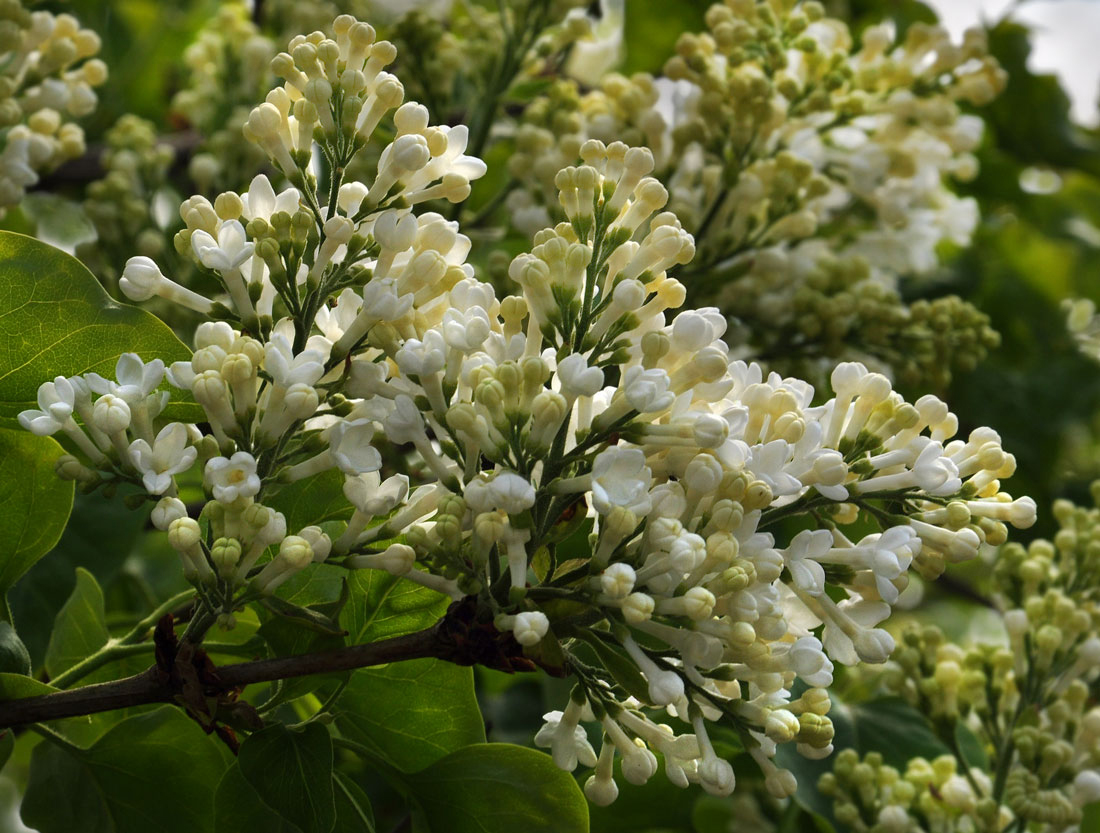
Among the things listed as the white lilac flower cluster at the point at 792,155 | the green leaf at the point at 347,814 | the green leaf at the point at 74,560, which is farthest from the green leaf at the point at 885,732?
the green leaf at the point at 74,560

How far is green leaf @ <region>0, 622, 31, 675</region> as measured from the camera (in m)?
1.22

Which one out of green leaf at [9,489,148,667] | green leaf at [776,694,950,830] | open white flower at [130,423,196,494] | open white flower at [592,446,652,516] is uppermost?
open white flower at [592,446,652,516]

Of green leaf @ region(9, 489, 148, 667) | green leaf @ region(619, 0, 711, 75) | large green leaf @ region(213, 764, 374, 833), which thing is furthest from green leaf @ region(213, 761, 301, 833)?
green leaf @ region(619, 0, 711, 75)

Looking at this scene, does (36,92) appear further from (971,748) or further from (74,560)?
(971,748)

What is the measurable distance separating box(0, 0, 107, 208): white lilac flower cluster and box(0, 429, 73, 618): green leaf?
69cm

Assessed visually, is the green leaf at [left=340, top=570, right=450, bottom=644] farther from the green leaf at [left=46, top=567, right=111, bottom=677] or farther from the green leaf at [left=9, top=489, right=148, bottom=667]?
the green leaf at [left=9, top=489, right=148, bottom=667]

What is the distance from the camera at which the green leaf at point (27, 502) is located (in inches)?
51.0

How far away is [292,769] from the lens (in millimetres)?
1120

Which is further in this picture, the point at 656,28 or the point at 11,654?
the point at 656,28

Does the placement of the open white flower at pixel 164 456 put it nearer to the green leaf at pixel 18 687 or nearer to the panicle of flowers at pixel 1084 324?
the green leaf at pixel 18 687

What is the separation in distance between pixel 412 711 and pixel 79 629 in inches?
17.2

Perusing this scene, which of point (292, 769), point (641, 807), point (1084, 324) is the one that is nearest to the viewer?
point (292, 769)

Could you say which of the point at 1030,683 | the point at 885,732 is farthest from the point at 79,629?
the point at 1030,683

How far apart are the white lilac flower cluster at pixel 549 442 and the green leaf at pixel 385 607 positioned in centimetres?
6
